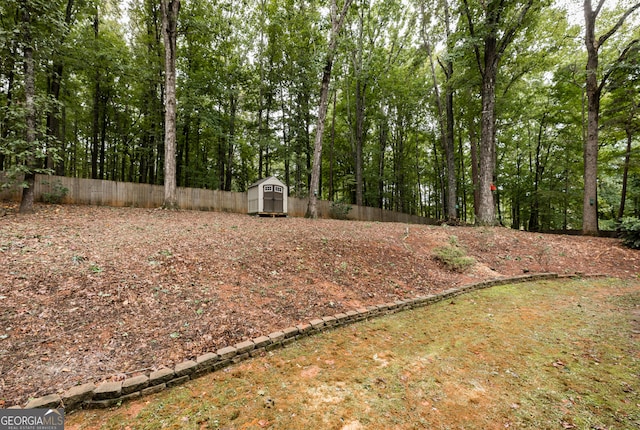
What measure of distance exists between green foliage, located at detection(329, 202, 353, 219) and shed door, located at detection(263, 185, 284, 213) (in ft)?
18.3

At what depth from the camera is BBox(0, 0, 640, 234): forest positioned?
415 inches

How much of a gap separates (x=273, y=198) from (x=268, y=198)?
0.78ft

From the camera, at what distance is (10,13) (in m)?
9.91

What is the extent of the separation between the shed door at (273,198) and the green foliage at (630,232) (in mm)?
12531

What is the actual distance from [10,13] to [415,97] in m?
21.2

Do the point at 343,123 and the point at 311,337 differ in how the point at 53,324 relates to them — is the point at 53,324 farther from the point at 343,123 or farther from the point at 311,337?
the point at 343,123

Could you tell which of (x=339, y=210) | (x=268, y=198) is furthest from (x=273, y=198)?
(x=339, y=210)

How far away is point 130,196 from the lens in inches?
456

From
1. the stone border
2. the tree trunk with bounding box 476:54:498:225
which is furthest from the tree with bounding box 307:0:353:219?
the stone border

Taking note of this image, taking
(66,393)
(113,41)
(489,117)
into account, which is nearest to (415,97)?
(489,117)

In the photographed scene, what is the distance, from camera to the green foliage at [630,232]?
8.11 meters

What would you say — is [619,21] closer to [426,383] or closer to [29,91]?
[426,383]

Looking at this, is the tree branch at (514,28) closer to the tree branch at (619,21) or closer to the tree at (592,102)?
the tree at (592,102)

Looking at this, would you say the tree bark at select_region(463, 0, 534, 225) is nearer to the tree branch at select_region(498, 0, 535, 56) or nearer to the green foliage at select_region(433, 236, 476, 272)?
the tree branch at select_region(498, 0, 535, 56)
